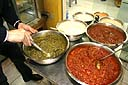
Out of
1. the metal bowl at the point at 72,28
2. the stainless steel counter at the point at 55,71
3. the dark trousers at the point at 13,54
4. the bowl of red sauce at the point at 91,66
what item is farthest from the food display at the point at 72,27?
the dark trousers at the point at 13,54

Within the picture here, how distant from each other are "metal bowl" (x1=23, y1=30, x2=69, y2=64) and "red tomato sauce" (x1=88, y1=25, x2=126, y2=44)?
25 cm

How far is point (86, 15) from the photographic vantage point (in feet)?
4.99

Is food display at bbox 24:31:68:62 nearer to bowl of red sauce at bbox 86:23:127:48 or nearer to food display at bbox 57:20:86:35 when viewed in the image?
food display at bbox 57:20:86:35

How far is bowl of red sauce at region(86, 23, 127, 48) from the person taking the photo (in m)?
1.17

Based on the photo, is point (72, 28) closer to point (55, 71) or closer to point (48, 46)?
point (48, 46)

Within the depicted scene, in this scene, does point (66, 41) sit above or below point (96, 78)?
above

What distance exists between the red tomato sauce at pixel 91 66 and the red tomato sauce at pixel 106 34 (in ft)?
0.38

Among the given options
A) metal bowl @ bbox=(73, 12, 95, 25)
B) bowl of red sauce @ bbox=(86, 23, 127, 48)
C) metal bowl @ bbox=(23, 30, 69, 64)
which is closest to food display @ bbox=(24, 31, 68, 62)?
metal bowl @ bbox=(23, 30, 69, 64)

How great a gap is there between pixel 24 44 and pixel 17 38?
69mm

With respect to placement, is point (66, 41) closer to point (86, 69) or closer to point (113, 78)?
point (86, 69)

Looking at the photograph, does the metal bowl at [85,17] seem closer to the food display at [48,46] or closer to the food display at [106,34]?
the food display at [106,34]

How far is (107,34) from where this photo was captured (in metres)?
1.25

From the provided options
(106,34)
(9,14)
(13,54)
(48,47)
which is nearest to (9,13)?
(9,14)

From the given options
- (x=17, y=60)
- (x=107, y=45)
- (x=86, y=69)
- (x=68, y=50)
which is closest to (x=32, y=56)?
(x=68, y=50)
